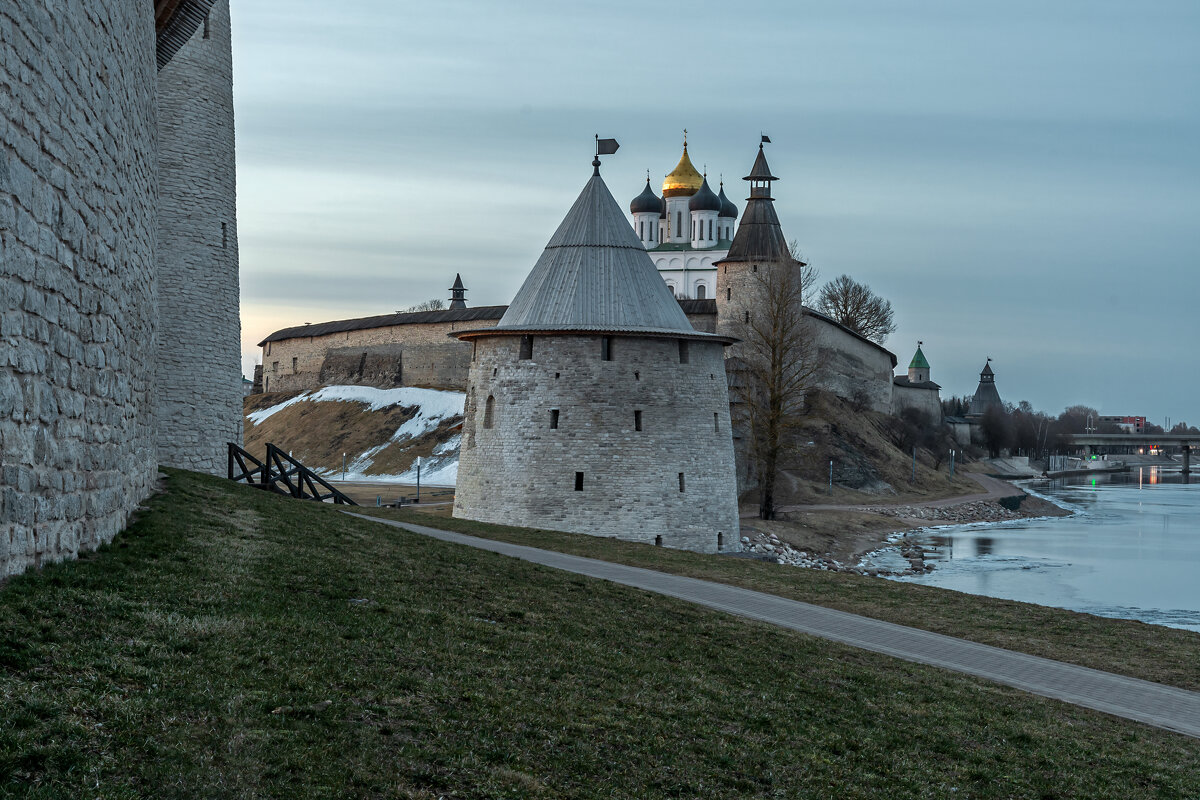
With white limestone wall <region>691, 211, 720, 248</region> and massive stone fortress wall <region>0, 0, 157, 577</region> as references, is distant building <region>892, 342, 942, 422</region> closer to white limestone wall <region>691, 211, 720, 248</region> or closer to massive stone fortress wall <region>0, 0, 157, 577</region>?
white limestone wall <region>691, 211, 720, 248</region>

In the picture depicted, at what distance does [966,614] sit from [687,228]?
2786 inches

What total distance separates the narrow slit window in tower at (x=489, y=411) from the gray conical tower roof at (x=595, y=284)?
149 cm

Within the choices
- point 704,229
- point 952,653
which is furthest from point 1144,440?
point 952,653

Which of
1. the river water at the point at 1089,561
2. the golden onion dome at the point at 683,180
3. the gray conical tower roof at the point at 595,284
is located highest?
the golden onion dome at the point at 683,180

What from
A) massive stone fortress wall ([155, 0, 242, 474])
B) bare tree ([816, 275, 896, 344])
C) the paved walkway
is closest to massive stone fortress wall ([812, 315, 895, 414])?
bare tree ([816, 275, 896, 344])

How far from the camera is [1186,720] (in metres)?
8.75

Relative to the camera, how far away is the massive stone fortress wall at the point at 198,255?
16.5 meters

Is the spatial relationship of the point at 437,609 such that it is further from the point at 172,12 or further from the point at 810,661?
the point at 172,12

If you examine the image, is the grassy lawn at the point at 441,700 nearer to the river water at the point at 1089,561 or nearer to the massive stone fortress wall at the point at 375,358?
the river water at the point at 1089,561

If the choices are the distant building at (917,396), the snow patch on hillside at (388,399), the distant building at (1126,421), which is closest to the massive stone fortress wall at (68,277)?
the snow patch on hillside at (388,399)

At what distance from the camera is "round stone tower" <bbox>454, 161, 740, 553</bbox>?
73.3ft

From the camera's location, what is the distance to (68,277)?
6133mm

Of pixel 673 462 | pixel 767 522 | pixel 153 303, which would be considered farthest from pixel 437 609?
pixel 767 522

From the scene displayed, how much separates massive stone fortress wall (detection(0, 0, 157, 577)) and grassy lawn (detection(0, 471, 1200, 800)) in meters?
0.39
